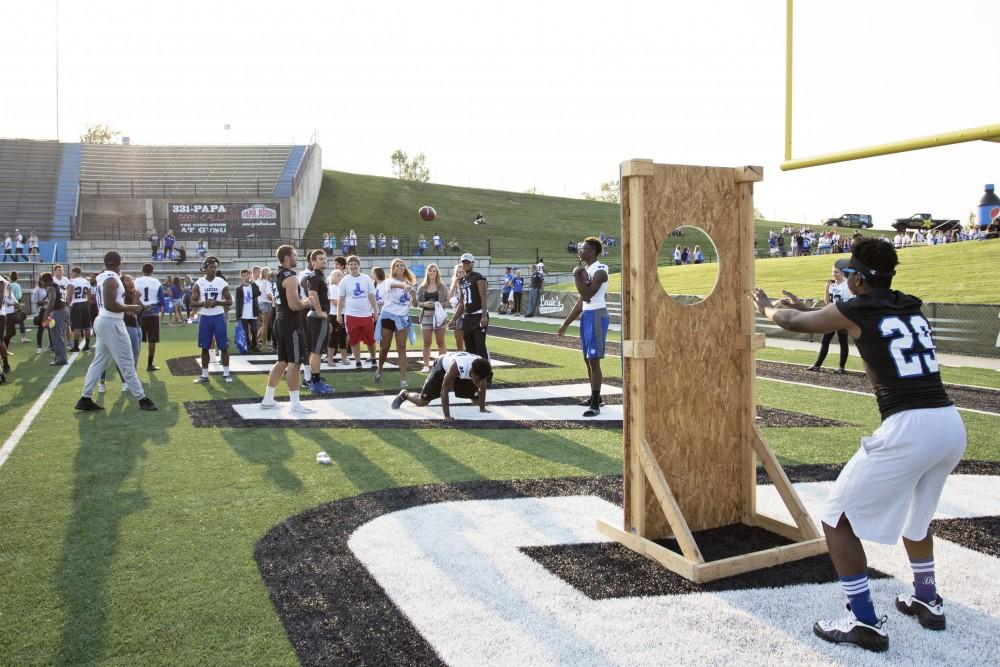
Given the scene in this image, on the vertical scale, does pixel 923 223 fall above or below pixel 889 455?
above

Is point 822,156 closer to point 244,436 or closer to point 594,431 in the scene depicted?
point 594,431

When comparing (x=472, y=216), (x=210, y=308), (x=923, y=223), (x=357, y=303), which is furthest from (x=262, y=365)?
(x=472, y=216)

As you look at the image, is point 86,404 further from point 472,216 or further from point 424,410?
point 472,216

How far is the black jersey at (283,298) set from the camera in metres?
8.80

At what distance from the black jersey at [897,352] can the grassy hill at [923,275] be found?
18233 mm

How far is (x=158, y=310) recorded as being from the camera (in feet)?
45.8

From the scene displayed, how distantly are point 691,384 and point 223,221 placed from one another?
43247 millimetres

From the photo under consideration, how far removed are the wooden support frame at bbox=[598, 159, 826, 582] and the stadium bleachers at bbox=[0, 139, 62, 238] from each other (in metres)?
45.5

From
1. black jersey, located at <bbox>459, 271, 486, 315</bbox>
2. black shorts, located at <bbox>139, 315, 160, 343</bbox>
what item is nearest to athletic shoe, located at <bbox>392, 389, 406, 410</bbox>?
black jersey, located at <bbox>459, 271, 486, 315</bbox>

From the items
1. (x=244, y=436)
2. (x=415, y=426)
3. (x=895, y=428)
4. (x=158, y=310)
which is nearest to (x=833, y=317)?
(x=895, y=428)

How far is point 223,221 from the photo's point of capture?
4422 centimetres

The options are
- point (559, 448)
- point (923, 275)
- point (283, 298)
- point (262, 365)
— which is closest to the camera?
point (559, 448)

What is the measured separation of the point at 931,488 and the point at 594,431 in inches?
181

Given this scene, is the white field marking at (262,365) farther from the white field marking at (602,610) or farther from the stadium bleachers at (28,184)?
the stadium bleachers at (28,184)
